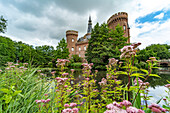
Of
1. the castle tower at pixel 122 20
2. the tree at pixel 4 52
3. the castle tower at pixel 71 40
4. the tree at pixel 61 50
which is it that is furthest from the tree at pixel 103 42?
the castle tower at pixel 71 40

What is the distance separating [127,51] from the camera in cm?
87

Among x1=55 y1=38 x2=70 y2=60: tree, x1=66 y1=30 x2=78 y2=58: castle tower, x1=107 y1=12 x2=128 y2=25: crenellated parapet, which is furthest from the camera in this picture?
x1=66 y1=30 x2=78 y2=58: castle tower

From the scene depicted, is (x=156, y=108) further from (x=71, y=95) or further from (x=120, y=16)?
(x=120, y=16)

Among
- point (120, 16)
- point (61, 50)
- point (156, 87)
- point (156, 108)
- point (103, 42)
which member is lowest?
point (156, 87)

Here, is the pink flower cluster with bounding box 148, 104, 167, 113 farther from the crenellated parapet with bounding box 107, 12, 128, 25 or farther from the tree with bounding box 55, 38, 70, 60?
the crenellated parapet with bounding box 107, 12, 128, 25

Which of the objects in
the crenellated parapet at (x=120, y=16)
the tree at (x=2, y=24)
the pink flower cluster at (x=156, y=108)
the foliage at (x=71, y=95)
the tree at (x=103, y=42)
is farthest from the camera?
the crenellated parapet at (x=120, y=16)

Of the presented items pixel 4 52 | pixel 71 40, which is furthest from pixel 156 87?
pixel 71 40

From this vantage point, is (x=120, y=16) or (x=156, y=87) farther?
(x=120, y=16)

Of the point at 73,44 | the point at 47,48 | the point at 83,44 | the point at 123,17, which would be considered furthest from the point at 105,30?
the point at 47,48

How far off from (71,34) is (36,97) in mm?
28034

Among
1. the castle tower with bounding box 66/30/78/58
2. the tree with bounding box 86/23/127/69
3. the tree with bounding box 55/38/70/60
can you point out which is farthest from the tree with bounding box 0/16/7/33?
the castle tower with bounding box 66/30/78/58

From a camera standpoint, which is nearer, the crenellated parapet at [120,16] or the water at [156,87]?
the water at [156,87]

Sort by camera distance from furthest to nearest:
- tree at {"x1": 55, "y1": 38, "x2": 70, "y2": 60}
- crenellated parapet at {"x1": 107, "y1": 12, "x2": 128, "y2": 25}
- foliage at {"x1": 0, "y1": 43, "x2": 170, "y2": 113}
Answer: tree at {"x1": 55, "y1": 38, "x2": 70, "y2": 60}
crenellated parapet at {"x1": 107, "y1": 12, "x2": 128, "y2": 25}
foliage at {"x1": 0, "y1": 43, "x2": 170, "y2": 113}

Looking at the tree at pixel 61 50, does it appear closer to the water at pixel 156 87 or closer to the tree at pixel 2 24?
the tree at pixel 2 24
